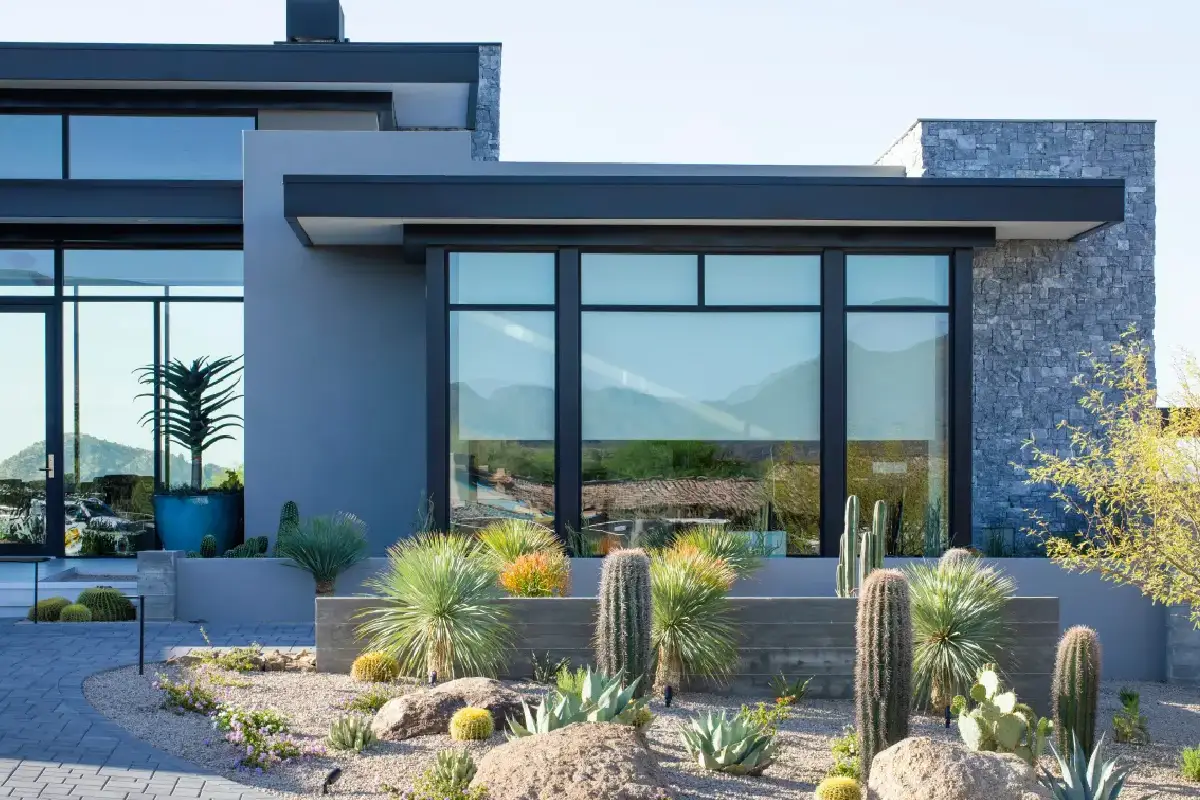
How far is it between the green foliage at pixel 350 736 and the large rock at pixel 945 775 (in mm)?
2742

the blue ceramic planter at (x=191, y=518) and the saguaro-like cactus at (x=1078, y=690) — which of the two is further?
the blue ceramic planter at (x=191, y=518)

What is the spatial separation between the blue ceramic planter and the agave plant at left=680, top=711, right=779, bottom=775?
7.50 metres

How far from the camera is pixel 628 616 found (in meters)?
6.87

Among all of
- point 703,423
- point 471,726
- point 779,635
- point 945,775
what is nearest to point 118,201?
point 703,423

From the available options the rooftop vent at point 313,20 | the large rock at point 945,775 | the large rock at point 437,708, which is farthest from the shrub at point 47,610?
the rooftop vent at point 313,20

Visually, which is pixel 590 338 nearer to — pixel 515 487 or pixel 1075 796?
pixel 515 487

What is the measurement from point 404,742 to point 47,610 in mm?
5198

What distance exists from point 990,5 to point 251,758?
1023 centimetres

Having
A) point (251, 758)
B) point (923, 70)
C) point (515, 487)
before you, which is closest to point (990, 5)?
point (923, 70)

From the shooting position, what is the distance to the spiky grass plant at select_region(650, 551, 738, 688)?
25.0ft

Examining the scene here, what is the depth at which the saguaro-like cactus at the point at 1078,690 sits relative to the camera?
664 centimetres

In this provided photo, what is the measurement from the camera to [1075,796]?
547cm

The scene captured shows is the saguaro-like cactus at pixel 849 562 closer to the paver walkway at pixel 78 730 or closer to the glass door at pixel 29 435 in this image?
the paver walkway at pixel 78 730

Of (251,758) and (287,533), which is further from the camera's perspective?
(287,533)
